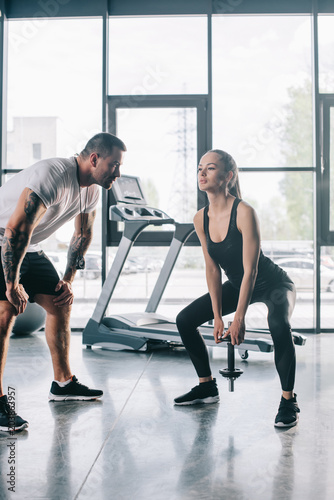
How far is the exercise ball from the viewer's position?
4508mm

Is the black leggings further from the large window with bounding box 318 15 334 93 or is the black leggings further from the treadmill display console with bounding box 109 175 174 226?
the large window with bounding box 318 15 334 93

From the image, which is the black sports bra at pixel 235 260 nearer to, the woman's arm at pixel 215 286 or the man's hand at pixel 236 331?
the woman's arm at pixel 215 286

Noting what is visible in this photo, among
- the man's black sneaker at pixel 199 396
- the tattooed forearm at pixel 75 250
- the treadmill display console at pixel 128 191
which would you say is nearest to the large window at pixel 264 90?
the treadmill display console at pixel 128 191

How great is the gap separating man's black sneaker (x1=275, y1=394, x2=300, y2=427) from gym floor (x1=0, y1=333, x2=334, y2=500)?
4cm

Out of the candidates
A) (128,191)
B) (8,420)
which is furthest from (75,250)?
(128,191)

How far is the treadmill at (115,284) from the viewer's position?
12.9ft

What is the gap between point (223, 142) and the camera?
16.4ft

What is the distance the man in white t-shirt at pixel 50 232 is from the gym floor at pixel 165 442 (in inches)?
8.0

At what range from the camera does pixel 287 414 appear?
2.20 m

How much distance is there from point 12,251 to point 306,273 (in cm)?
360

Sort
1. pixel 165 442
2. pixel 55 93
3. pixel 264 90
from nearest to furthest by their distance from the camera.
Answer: pixel 165 442 → pixel 264 90 → pixel 55 93

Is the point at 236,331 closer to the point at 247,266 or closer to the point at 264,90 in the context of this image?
the point at 247,266

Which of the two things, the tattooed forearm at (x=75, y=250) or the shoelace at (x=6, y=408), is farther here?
the tattooed forearm at (x=75, y=250)

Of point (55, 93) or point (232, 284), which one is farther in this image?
point (55, 93)
